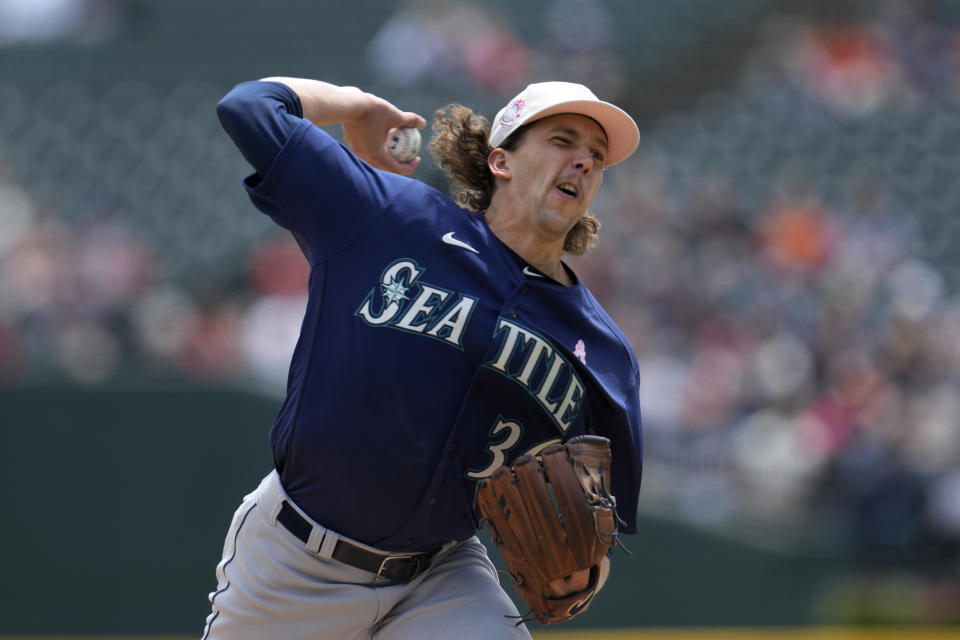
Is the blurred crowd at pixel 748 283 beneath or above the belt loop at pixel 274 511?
above

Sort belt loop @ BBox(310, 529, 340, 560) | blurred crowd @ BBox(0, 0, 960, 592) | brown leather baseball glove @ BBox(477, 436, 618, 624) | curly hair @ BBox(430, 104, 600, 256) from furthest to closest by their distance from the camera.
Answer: blurred crowd @ BBox(0, 0, 960, 592) < curly hair @ BBox(430, 104, 600, 256) < belt loop @ BBox(310, 529, 340, 560) < brown leather baseball glove @ BBox(477, 436, 618, 624)

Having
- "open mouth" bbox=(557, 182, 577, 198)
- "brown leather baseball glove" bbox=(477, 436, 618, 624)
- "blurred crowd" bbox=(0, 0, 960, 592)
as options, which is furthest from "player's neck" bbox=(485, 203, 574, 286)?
"blurred crowd" bbox=(0, 0, 960, 592)

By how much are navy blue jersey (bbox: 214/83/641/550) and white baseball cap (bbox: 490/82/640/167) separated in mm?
296

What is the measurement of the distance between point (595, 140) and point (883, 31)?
25.0 ft

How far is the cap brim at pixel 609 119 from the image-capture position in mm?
2676

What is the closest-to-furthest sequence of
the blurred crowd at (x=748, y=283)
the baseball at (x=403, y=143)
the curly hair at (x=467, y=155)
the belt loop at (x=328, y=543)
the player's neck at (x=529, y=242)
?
the belt loop at (x=328, y=543) → the player's neck at (x=529, y=242) → the baseball at (x=403, y=143) → the curly hair at (x=467, y=155) → the blurred crowd at (x=748, y=283)

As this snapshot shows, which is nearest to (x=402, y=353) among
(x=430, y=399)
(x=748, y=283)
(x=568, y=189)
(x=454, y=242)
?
(x=430, y=399)

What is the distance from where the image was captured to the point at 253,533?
2.72 m

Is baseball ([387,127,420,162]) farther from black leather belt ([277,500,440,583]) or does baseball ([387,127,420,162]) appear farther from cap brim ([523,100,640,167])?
black leather belt ([277,500,440,583])

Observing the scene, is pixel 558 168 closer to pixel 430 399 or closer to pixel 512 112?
pixel 512 112

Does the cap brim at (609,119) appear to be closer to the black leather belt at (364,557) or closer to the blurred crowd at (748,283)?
the black leather belt at (364,557)

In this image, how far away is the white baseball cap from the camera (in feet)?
8.77

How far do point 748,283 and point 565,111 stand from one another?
5517 millimetres

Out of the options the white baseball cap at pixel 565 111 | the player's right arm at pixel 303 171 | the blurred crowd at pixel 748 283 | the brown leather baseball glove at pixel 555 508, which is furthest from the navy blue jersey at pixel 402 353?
the blurred crowd at pixel 748 283
